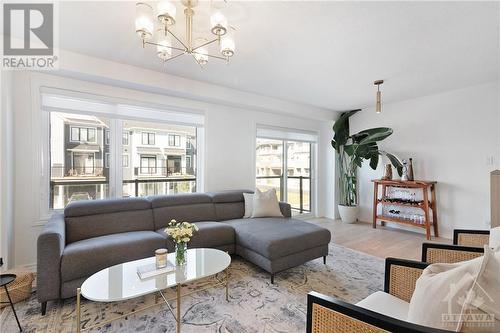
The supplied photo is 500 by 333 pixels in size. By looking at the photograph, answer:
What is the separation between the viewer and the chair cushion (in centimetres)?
124

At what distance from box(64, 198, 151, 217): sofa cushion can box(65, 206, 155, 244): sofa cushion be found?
34 millimetres

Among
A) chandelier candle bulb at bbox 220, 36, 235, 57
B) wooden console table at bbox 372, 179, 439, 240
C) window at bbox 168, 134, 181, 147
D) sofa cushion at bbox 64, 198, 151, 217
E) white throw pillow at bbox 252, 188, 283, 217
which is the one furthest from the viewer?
wooden console table at bbox 372, 179, 439, 240

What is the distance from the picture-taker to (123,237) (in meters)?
2.47

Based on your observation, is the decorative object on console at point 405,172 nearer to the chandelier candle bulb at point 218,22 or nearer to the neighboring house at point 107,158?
the neighboring house at point 107,158

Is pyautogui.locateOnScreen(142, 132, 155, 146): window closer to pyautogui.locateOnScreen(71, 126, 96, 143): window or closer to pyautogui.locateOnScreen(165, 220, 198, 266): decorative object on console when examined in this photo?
pyautogui.locateOnScreen(71, 126, 96, 143): window

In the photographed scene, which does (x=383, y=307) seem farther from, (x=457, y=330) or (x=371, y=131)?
(x=371, y=131)

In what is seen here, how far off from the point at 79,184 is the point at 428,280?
3641 millimetres

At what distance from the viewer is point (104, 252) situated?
7.12 feet

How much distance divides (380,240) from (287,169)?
2.15 m

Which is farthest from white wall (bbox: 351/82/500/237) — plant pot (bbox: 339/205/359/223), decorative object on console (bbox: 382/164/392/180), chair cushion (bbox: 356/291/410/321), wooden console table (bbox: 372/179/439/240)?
chair cushion (bbox: 356/291/410/321)

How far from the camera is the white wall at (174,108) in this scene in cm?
265

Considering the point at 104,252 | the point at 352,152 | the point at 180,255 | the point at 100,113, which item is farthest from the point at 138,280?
the point at 352,152

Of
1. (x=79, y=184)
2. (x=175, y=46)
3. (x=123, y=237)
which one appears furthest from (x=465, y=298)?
(x=79, y=184)

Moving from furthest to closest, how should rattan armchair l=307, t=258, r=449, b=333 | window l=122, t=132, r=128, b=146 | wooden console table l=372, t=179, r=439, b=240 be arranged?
wooden console table l=372, t=179, r=439, b=240 → window l=122, t=132, r=128, b=146 → rattan armchair l=307, t=258, r=449, b=333
